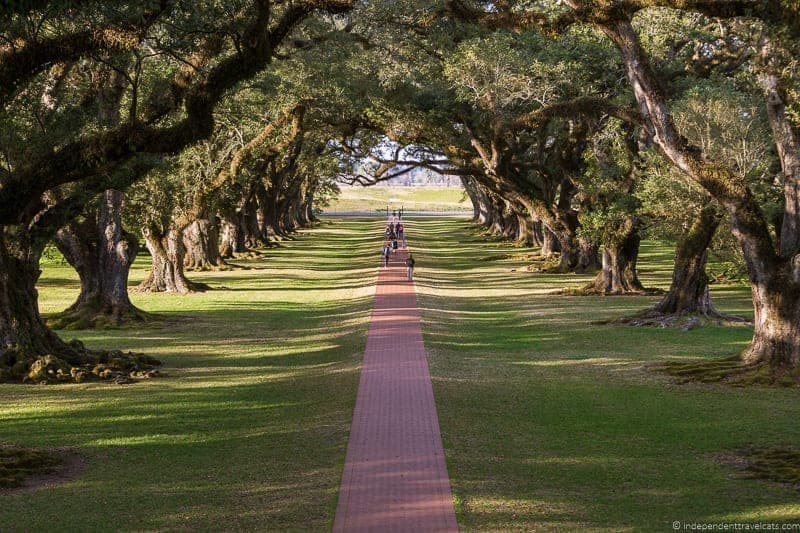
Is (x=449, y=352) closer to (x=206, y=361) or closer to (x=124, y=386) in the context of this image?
(x=206, y=361)

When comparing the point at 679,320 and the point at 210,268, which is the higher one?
the point at 210,268

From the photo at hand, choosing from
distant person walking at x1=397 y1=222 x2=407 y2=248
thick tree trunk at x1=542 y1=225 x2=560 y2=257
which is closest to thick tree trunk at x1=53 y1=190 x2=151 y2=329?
thick tree trunk at x1=542 y1=225 x2=560 y2=257

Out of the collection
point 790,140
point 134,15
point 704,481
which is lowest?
point 704,481

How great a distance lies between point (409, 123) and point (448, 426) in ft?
85.1

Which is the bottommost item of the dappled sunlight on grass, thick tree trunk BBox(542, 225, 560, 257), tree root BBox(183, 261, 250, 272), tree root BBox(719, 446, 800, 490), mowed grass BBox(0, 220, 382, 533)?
tree root BBox(719, 446, 800, 490)

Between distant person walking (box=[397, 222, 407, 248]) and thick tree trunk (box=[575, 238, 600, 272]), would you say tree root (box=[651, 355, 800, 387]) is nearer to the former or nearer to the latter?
thick tree trunk (box=[575, 238, 600, 272])

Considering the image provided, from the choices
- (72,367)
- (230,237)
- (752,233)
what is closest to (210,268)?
(230,237)

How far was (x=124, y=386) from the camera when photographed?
18344 millimetres

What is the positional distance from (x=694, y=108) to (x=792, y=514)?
14.9 meters

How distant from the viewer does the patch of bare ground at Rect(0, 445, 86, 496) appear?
36.7 ft

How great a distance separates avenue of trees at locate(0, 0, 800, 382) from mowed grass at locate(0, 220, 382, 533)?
2166 mm

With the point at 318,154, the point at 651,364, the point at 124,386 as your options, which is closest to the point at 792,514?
the point at 651,364

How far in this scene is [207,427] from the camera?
47.8 feet

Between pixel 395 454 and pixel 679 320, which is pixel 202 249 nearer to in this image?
pixel 679 320
